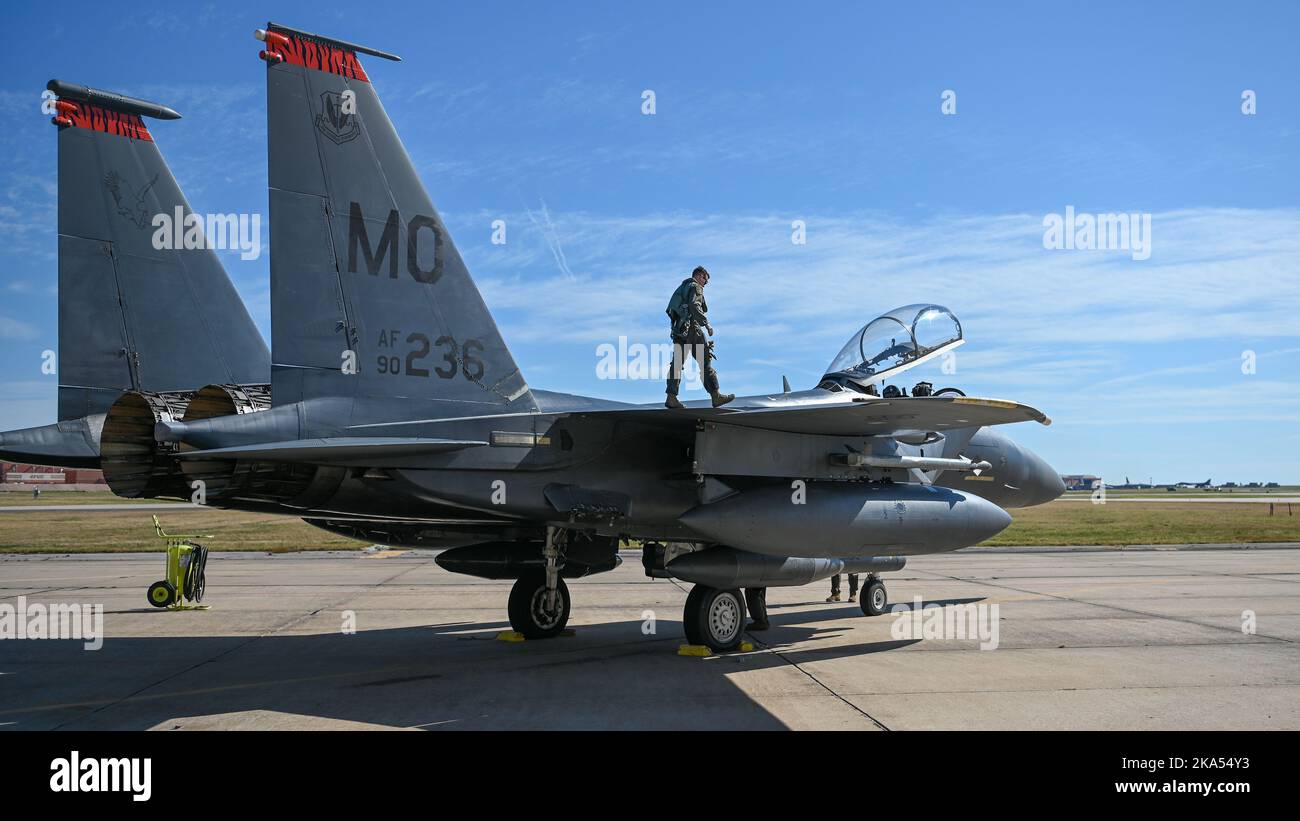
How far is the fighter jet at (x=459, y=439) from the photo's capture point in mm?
7344

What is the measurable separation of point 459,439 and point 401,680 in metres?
2.25

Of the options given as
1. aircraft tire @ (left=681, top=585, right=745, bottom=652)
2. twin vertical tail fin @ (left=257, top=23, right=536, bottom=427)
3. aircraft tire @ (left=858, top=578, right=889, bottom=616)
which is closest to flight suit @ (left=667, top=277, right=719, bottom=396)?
twin vertical tail fin @ (left=257, top=23, right=536, bottom=427)

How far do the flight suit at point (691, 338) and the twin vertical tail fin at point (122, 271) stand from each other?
17.4 ft

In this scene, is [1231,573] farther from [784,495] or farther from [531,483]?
[531,483]

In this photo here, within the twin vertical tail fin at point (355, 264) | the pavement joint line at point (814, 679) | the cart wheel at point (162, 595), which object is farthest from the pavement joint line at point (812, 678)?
the cart wheel at point (162, 595)

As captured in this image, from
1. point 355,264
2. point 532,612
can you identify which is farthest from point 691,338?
point 532,612

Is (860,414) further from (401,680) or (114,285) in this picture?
(114,285)

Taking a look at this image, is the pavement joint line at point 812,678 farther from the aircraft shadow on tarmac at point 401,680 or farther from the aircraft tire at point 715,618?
the aircraft tire at point 715,618

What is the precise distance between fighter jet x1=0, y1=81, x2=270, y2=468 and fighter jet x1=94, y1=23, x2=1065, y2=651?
1.54 m

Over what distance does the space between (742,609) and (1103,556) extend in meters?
16.8
